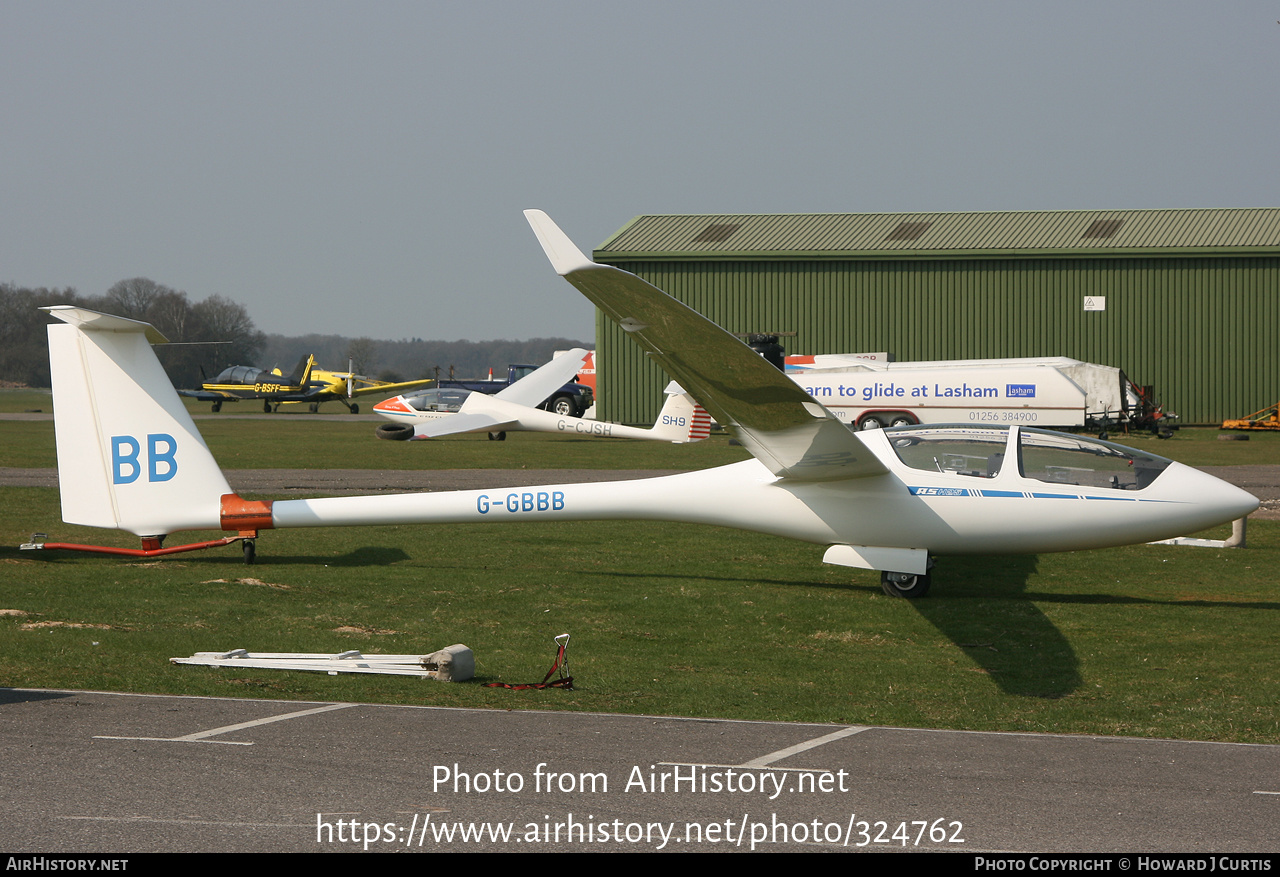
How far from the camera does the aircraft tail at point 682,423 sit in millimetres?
31484

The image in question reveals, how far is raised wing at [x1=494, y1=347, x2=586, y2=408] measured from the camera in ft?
120

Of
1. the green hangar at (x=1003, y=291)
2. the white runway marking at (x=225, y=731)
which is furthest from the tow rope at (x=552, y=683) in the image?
the green hangar at (x=1003, y=291)

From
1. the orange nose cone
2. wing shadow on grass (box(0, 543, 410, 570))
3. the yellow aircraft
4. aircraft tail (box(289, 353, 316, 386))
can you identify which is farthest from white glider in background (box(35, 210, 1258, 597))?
aircraft tail (box(289, 353, 316, 386))

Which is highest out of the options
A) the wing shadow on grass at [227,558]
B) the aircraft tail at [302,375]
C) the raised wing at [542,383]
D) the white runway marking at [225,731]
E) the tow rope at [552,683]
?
the aircraft tail at [302,375]

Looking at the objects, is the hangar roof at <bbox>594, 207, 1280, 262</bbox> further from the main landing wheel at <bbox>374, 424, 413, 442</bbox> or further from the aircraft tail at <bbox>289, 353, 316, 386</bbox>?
the aircraft tail at <bbox>289, 353, 316, 386</bbox>

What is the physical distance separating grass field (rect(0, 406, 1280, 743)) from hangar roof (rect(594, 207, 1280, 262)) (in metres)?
32.8

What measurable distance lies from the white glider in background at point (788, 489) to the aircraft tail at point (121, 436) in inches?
0.6

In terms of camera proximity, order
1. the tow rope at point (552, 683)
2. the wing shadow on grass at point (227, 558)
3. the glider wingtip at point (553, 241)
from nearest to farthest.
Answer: the glider wingtip at point (553, 241) → the tow rope at point (552, 683) → the wing shadow on grass at point (227, 558)

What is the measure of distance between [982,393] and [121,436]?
29.9m

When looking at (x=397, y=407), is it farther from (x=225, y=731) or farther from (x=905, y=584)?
(x=225, y=731)

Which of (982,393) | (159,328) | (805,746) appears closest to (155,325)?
(159,328)

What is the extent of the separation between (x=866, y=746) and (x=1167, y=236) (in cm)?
4668

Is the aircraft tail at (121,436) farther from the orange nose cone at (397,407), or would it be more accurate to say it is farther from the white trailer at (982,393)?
the white trailer at (982,393)

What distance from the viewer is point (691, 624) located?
10719 millimetres
